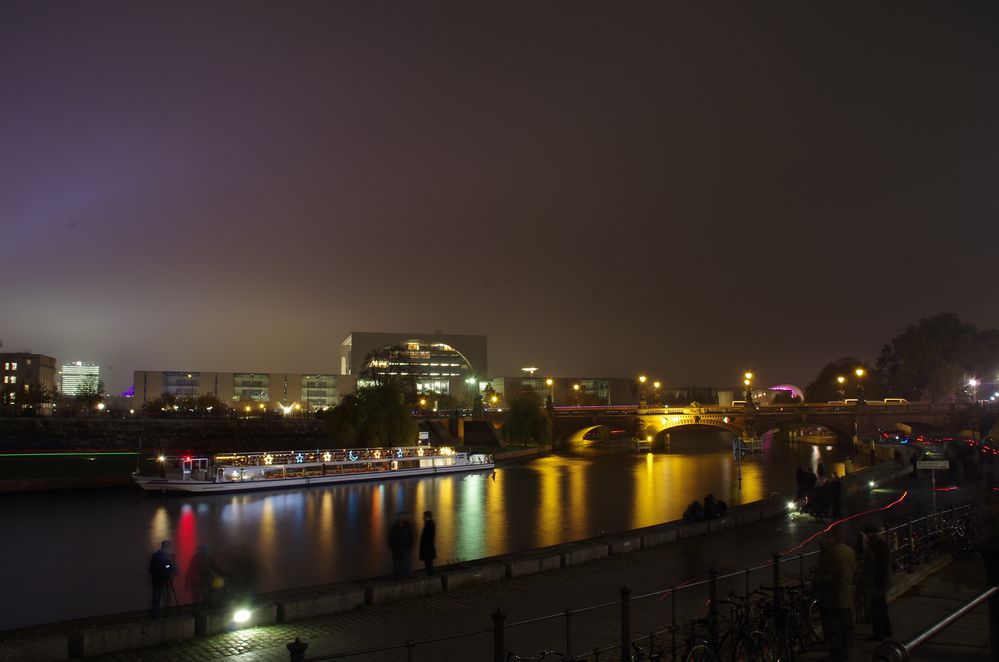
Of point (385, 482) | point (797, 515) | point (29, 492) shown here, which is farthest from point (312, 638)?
point (385, 482)

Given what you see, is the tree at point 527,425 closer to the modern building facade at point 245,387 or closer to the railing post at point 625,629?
the modern building facade at point 245,387

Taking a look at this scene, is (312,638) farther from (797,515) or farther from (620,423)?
(620,423)

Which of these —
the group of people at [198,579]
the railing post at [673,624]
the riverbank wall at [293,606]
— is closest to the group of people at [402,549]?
the riverbank wall at [293,606]

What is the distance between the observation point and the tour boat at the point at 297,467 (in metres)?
52.2

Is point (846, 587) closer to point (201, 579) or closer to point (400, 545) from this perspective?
point (400, 545)

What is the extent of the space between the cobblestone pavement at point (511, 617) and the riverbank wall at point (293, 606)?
26 cm

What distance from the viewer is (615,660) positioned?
11695 millimetres

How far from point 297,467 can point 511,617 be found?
46311 millimetres

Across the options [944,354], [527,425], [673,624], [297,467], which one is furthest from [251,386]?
[673,624]

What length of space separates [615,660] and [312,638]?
5.60 meters

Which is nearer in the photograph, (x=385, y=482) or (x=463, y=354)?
(x=385, y=482)

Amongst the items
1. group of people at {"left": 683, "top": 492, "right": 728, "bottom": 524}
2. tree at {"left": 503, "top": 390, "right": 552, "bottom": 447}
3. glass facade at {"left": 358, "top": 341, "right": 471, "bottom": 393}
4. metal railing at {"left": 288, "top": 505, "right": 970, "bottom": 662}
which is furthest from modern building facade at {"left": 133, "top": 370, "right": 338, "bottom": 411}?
metal railing at {"left": 288, "top": 505, "right": 970, "bottom": 662}

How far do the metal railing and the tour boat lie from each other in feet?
142

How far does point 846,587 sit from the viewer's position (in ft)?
33.1
